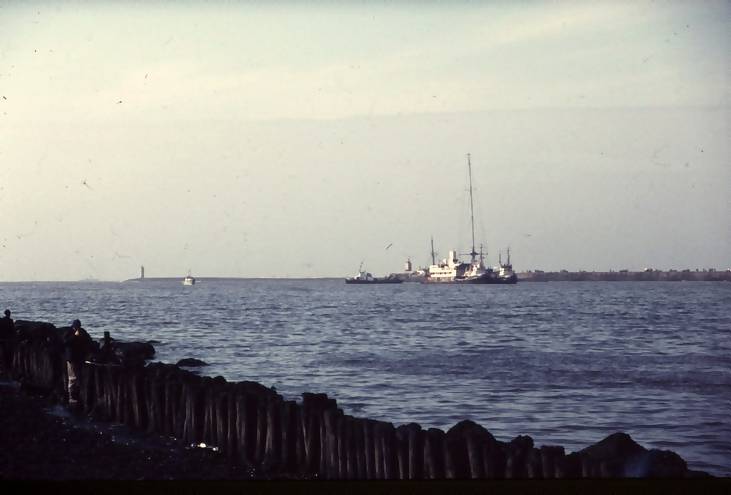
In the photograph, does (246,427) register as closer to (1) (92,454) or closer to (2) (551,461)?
(1) (92,454)

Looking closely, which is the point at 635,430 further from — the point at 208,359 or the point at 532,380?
the point at 208,359

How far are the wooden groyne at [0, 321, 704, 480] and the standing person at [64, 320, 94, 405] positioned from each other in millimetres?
256

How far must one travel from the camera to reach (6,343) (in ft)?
74.0

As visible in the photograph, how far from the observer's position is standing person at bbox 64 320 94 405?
1628 centimetres

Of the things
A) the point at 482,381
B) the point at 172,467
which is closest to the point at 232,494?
the point at 172,467

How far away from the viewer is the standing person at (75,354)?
16.3 meters

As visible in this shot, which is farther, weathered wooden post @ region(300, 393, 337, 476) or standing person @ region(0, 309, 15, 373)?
standing person @ region(0, 309, 15, 373)

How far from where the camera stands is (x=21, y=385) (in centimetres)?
1958

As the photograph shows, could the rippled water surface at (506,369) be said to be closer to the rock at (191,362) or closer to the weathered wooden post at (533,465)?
the rock at (191,362)

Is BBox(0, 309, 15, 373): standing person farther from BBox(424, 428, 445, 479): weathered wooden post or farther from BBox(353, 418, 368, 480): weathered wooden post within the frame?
BBox(424, 428, 445, 479): weathered wooden post

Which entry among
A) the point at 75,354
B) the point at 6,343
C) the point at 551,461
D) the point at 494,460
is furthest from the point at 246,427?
the point at 6,343

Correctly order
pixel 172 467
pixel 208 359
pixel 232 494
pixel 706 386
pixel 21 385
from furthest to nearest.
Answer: pixel 208 359, pixel 706 386, pixel 21 385, pixel 172 467, pixel 232 494

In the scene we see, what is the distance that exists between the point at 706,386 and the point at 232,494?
22.7 m

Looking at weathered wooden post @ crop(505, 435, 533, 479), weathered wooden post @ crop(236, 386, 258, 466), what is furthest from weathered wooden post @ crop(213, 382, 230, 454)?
weathered wooden post @ crop(505, 435, 533, 479)
